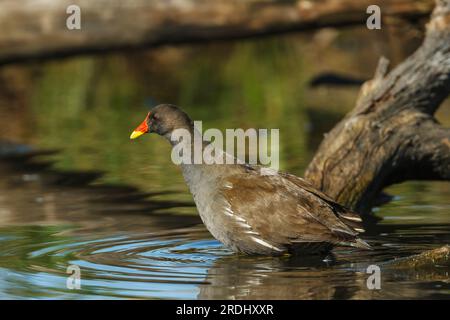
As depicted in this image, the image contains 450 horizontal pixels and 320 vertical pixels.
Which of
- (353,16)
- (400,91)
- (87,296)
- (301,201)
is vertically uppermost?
(353,16)

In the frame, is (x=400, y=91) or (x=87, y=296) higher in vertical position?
(x=400, y=91)

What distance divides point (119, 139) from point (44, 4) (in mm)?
2264

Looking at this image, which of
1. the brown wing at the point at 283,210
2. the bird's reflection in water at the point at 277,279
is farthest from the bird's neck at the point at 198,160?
the bird's reflection in water at the point at 277,279

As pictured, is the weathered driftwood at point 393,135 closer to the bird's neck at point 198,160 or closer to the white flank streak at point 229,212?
the bird's neck at point 198,160

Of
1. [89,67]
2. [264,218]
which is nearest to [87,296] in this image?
[264,218]

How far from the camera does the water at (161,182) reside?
6660 millimetres

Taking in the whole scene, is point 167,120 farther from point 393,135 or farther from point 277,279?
point 393,135

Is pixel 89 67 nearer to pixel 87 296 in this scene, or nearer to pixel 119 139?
pixel 119 139

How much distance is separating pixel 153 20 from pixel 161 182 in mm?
2407

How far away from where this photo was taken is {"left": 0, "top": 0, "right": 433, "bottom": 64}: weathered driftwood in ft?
41.1

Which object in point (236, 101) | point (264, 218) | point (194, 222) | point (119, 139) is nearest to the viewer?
point (264, 218)

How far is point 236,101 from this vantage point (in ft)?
56.5

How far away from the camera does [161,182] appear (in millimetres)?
11055

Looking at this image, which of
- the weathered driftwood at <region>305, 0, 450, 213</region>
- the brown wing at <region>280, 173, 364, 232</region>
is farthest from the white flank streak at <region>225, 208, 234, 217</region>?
the weathered driftwood at <region>305, 0, 450, 213</region>
